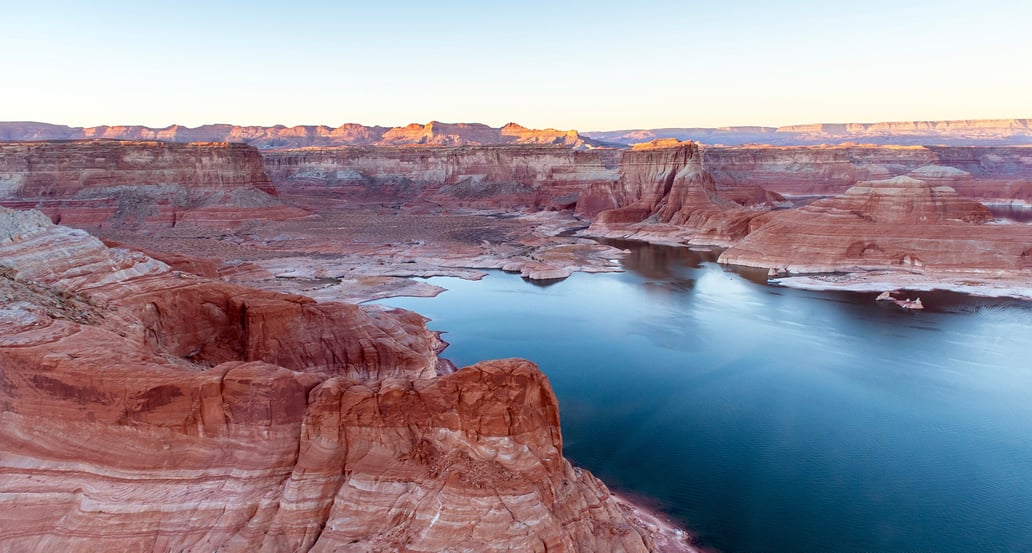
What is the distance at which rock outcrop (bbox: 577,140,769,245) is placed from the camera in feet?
204

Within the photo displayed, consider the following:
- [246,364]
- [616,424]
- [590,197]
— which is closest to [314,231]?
[590,197]

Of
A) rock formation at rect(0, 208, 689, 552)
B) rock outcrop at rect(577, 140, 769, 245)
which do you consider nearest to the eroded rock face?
rock outcrop at rect(577, 140, 769, 245)

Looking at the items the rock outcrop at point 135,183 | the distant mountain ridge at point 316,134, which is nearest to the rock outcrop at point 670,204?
the rock outcrop at point 135,183

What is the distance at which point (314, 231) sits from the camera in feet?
209

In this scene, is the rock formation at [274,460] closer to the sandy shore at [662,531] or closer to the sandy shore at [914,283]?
the sandy shore at [662,531]

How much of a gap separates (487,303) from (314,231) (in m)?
32.5

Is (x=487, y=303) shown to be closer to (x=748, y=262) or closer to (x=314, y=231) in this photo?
(x=748, y=262)

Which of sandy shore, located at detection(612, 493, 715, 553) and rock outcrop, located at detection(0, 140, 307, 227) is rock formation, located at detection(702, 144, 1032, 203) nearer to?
rock outcrop, located at detection(0, 140, 307, 227)


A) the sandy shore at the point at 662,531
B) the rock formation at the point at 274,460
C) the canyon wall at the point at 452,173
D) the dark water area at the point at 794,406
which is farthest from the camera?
the canyon wall at the point at 452,173

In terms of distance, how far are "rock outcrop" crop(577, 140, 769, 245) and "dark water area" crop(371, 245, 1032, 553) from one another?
22704mm

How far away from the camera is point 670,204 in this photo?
69062 millimetres

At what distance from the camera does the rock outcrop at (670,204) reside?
6228cm

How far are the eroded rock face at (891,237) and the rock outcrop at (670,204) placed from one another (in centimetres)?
888

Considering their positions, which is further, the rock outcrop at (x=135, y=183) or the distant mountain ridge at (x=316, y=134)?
the distant mountain ridge at (x=316, y=134)
